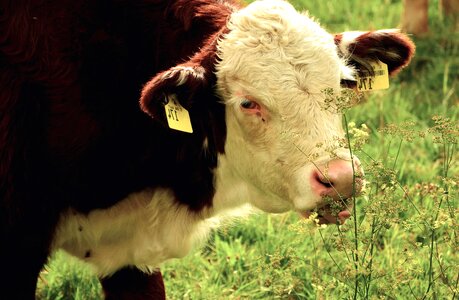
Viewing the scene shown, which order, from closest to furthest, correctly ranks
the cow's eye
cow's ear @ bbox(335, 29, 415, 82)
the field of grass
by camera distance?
the field of grass
the cow's eye
cow's ear @ bbox(335, 29, 415, 82)

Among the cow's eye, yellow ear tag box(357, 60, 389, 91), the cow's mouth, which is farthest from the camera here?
yellow ear tag box(357, 60, 389, 91)

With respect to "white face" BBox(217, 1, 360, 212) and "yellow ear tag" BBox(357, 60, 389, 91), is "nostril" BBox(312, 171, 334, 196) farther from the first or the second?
"yellow ear tag" BBox(357, 60, 389, 91)

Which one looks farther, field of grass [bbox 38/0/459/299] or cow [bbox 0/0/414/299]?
cow [bbox 0/0/414/299]

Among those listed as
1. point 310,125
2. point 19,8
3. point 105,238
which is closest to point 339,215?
point 310,125

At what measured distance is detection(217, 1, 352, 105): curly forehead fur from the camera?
13.2ft

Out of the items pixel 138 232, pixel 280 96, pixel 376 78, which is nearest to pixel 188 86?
pixel 280 96

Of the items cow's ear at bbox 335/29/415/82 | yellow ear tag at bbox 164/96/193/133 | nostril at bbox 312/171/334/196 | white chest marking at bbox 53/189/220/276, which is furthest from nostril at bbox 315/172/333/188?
white chest marking at bbox 53/189/220/276

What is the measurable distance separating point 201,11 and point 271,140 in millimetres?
687

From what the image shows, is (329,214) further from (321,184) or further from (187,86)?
(187,86)

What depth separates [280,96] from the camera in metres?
3.99

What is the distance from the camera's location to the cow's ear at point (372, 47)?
174 inches

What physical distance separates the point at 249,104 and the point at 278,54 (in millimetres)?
242

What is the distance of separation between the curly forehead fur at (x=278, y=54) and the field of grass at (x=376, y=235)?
0.32 meters

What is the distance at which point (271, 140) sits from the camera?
4.10 m
